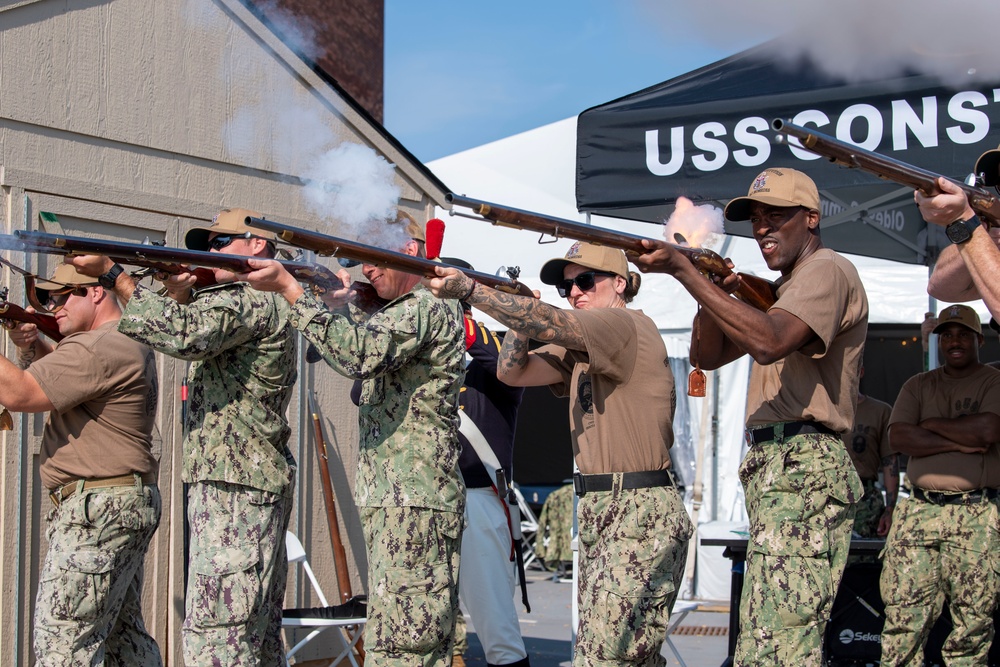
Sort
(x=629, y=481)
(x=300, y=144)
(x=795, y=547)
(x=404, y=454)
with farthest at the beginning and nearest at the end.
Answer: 1. (x=300, y=144)
2. (x=404, y=454)
3. (x=629, y=481)
4. (x=795, y=547)

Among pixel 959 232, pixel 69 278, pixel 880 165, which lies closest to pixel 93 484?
pixel 69 278

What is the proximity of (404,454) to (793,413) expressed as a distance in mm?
1720

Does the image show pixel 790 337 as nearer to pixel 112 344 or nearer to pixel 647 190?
pixel 647 190

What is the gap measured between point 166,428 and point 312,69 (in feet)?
8.93

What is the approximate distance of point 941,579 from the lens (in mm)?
6465

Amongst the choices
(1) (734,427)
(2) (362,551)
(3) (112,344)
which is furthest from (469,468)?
(1) (734,427)

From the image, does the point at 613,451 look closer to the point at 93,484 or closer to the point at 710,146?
the point at 710,146

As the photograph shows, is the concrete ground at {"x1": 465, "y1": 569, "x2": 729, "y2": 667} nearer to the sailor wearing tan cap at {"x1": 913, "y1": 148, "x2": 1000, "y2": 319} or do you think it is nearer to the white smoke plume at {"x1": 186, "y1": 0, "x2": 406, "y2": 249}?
the white smoke plume at {"x1": 186, "y1": 0, "x2": 406, "y2": 249}

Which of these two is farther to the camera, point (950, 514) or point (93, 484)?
point (950, 514)

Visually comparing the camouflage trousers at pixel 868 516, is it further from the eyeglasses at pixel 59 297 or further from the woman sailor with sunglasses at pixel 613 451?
the eyeglasses at pixel 59 297

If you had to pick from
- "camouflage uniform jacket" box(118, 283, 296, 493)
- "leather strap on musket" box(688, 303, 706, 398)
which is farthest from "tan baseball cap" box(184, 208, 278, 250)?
"leather strap on musket" box(688, 303, 706, 398)

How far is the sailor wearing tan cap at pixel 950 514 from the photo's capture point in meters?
6.30

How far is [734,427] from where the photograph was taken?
11.2 m

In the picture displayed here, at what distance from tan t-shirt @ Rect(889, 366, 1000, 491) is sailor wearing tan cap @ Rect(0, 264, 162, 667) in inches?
177
